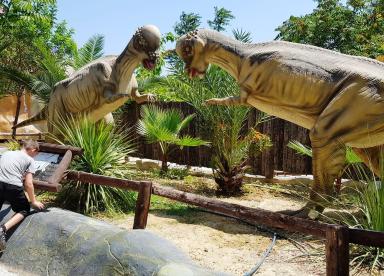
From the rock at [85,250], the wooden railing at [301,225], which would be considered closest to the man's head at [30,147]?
the rock at [85,250]

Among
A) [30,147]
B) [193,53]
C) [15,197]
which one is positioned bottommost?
[15,197]

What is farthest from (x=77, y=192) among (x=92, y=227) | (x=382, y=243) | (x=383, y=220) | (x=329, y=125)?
(x=382, y=243)

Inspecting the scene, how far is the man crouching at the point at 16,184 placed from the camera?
4016 mm

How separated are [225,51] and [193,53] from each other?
15.1 inches

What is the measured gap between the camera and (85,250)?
335 cm

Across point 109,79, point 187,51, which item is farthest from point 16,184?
point 109,79

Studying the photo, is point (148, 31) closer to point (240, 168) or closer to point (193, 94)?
Answer: point (193, 94)

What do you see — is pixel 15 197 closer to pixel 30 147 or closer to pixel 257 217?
pixel 30 147

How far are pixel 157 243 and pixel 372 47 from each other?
1099cm

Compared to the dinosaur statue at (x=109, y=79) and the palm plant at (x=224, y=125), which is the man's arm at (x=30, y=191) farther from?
the palm plant at (x=224, y=125)

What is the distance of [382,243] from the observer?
233 cm

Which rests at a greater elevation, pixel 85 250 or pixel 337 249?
pixel 337 249

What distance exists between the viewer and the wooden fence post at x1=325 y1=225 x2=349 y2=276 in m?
2.49

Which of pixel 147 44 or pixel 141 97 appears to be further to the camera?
pixel 141 97
